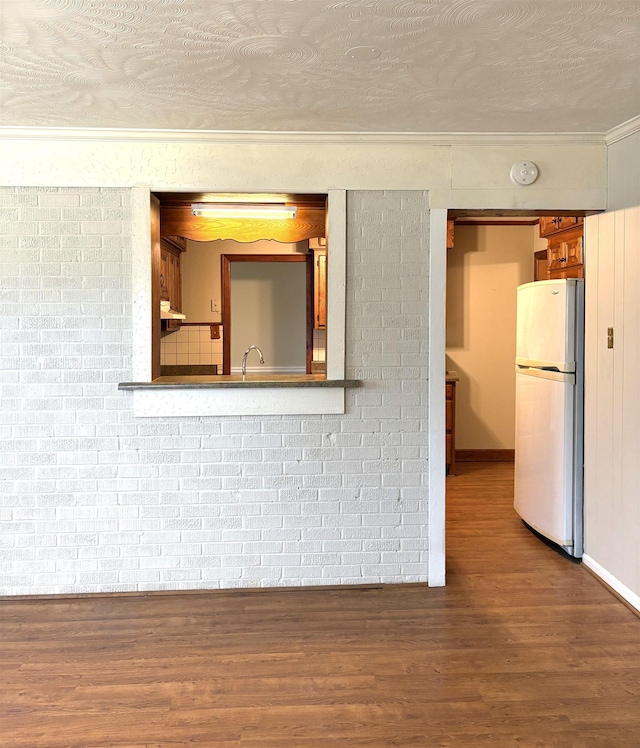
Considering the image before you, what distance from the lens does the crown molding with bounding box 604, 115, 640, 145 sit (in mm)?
2863

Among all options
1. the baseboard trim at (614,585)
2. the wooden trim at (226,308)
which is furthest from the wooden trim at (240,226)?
the wooden trim at (226,308)

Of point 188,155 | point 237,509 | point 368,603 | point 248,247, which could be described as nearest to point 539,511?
point 368,603

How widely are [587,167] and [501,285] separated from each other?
3.11 m

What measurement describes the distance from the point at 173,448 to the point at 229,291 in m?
2.93

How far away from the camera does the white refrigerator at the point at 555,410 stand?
354 centimetres

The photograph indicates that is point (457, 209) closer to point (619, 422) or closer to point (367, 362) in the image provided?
point (367, 362)

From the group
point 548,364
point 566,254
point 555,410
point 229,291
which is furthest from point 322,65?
point 229,291

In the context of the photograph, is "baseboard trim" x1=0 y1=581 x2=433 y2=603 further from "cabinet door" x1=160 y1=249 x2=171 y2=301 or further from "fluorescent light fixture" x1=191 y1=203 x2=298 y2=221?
"cabinet door" x1=160 y1=249 x2=171 y2=301

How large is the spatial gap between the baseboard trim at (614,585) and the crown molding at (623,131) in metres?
2.20

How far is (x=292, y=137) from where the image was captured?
10.1ft

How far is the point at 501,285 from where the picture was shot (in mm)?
6230

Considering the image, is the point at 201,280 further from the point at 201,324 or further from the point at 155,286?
the point at 155,286

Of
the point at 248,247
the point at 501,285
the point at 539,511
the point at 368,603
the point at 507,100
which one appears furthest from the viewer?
the point at 501,285

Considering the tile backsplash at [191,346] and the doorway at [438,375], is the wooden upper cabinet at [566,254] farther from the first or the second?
the tile backsplash at [191,346]
